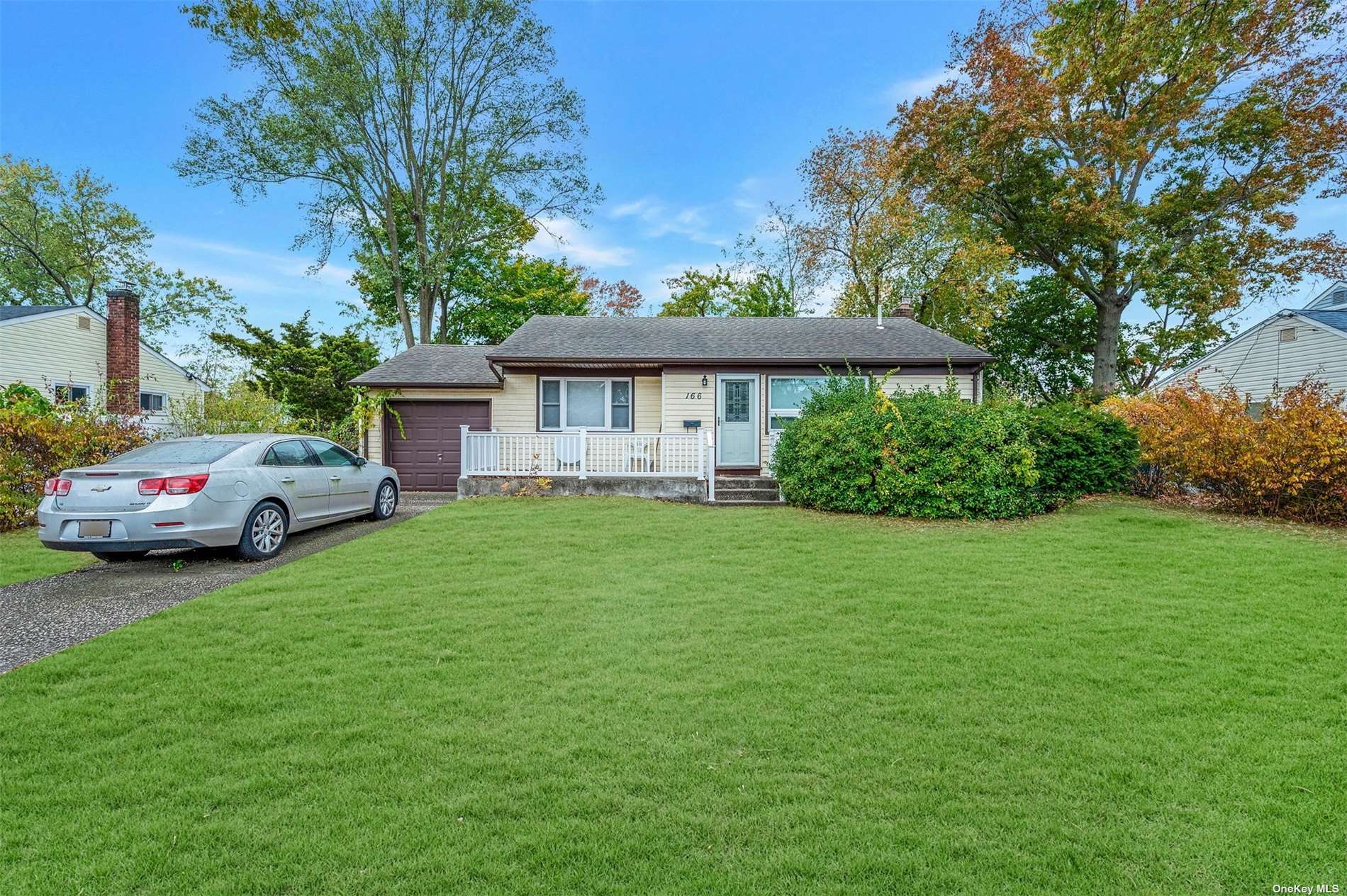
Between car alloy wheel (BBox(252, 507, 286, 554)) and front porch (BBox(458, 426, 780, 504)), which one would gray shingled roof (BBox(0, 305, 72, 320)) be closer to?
front porch (BBox(458, 426, 780, 504))

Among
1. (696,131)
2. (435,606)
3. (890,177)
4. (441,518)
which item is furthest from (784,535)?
(890,177)

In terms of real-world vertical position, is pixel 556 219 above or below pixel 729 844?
above

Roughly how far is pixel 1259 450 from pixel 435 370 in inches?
631

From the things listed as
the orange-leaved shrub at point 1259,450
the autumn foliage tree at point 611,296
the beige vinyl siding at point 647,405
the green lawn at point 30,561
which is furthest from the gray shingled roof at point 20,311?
the orange-leaved shrub at point 1259,450

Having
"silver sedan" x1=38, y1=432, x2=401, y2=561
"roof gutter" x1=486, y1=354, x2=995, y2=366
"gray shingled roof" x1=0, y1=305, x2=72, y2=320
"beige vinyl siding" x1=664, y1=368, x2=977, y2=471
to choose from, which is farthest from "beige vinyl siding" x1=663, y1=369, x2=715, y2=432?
"gray shingled roof" x1=0, y1=305, x2=72, y2=320

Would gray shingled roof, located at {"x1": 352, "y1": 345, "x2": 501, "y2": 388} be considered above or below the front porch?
Answer: above

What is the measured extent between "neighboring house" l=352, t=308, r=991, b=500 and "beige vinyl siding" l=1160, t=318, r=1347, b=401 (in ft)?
32.9

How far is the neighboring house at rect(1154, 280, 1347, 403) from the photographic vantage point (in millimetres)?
15242

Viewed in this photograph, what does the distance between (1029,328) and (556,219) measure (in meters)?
20.9

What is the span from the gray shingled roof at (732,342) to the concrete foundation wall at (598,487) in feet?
9.59

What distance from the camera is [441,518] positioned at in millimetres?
8984

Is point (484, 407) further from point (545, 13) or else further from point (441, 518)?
point (545, 13)

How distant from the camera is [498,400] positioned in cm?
1410

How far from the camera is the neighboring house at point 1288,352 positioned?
1524 centimetres
